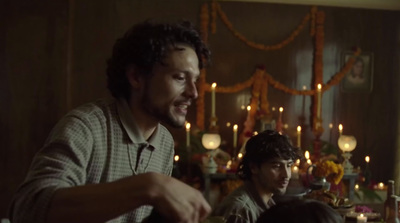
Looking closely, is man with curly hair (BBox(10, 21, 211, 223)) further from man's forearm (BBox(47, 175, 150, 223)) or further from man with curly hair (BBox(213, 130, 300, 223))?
man with curly hair (BBox(213, 130, 300, 223))

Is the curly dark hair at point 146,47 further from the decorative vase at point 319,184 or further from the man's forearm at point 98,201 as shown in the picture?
the decorative vase at point 319,184

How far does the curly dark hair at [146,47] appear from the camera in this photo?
1124mm

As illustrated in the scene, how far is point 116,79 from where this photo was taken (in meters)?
1.28

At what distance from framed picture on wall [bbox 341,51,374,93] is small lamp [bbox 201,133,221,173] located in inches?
73.4

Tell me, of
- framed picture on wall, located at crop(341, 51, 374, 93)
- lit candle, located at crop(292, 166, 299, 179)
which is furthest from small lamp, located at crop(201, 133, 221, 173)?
framed picture on wall, located at crop(341, 51, 374, 93)

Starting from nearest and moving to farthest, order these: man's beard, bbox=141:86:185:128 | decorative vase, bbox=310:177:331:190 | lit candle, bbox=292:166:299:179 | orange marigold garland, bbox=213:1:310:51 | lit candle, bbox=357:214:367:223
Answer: man's beard, bbox=141:86:185:128 < lit candle, bbox=357:214:367:223 < decorative vase, bbox=310:177:331:190 < lit candle, bbox=292:166:299:179 < orange marigold garland, bbox=213:1:310:51

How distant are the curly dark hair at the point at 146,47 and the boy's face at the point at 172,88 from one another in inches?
1.1

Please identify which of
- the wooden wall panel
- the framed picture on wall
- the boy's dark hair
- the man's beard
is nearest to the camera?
the boy's dark hair

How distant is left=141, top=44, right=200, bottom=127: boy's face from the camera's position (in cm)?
111

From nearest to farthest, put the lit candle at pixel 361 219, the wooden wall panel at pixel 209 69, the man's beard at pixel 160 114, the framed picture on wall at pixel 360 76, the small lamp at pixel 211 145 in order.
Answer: the man's beard at pixel 160 114 < the lit candle at pixel 361 219 < the small lamp at pixel 211 145 < the wooden wall panel at pixel 209 69 < the framed picture on wall at pixel 360 76

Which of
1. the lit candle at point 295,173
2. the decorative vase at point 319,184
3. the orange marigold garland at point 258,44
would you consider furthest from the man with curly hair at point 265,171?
the orange marigold garland at point 258,44

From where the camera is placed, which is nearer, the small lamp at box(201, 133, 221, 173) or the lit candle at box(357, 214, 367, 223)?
the lit candle at box(357, 214, 367, 223)

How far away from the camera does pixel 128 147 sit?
3.80ft

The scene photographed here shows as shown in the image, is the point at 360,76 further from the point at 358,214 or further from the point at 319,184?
the point at 358,214
